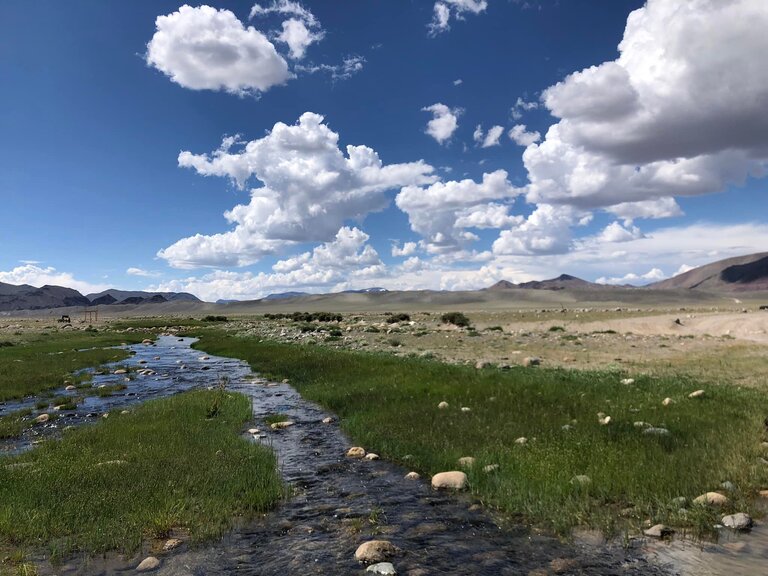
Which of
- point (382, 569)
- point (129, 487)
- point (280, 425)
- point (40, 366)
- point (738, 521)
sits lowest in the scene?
point (280, 425)

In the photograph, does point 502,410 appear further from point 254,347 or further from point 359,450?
point 254,347

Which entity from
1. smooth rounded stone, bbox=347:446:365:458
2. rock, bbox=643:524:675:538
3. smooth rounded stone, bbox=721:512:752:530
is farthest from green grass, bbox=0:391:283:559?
smooth rounded stone, bbox=721:512:752:530

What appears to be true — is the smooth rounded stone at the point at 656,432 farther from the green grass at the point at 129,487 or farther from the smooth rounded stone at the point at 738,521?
the green grass at the point at 129,487

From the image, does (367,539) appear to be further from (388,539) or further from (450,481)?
(450,481)

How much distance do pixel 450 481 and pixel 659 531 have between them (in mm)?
4078

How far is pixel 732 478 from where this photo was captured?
9.41 meters

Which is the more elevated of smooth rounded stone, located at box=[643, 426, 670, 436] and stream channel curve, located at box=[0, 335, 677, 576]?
smooth rounded stone, located at box=[643, 426, 670, 436]

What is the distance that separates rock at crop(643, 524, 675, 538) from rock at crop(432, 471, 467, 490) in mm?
3634

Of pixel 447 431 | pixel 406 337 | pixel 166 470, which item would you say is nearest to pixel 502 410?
pixel 447 431

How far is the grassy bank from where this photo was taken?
909cm

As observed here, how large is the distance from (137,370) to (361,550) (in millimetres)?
30859

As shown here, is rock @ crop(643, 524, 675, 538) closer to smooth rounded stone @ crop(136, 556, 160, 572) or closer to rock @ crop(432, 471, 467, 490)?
rock @ crop(432, 471, 467, 490)

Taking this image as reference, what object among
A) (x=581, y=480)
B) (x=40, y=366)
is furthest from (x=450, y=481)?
(x=40, y=366)

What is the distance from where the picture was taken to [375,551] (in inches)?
304
